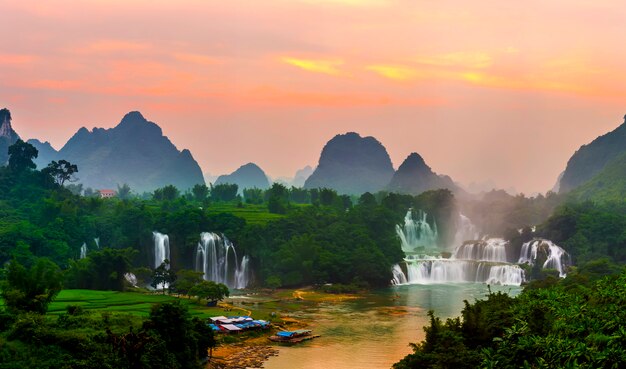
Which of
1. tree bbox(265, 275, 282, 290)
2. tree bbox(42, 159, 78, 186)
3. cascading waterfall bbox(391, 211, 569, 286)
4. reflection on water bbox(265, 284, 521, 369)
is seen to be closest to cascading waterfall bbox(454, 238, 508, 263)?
cascading waterfall bbox(391, 211, 569, 286)


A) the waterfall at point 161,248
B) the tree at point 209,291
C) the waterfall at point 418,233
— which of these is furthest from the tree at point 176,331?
the waterfall at point 418,233

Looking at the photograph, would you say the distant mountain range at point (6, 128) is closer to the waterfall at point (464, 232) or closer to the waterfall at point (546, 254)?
the waterfall at point (464, 232)

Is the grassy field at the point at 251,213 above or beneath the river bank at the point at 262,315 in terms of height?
above

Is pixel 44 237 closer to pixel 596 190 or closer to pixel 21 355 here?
pixel 21 355

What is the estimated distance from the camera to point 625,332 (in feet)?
47.0

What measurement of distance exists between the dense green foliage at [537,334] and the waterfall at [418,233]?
5871 centimetres

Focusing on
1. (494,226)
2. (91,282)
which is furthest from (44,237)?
(494,226)

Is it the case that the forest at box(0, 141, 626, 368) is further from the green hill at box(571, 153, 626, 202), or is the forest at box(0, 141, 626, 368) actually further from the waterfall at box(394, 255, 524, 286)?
the green hill at box(571, 153, 626, 202)

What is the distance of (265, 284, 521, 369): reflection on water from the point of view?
29.1 metres

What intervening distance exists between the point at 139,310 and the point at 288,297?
1573 centimetres

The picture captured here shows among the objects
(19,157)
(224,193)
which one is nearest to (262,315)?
(19,157)

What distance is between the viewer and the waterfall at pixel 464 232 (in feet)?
291

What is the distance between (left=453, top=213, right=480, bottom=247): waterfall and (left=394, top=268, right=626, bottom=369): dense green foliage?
64.7 meters

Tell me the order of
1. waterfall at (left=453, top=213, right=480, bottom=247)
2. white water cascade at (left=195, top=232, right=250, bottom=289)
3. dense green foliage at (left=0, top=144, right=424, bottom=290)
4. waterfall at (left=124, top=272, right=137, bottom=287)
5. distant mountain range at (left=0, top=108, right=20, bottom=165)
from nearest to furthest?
1. dense green foliage at (left=0, top=144, right=424, bottom=290)
2. waterfall at (left=124, top=272, right=137, bottom=287)
3. white water cascade at (left=195, top=232, right=250, bottom=289)
4. waterfall at (left=453, top=213, right=480, bottom=247)
5. distant mountain range at (left=0, top=108, right=20, bottom=165)
